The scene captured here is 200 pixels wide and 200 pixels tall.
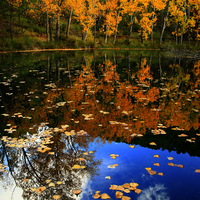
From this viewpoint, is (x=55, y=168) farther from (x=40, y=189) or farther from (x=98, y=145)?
(x=98, y=145)

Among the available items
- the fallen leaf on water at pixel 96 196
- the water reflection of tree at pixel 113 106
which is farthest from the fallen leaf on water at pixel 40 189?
the water reflection of tree at pixel 113 106

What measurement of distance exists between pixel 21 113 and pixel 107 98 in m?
3.05

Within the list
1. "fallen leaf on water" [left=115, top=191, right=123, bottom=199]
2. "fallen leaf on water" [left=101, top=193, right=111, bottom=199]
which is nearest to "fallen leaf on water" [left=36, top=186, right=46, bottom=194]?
"fallen leaf on water" [left=101, top=193, right=111, bottom=199]

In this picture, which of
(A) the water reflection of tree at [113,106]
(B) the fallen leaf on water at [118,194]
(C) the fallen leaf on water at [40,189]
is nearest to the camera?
(B) the fallen leaf on water at [118,194]

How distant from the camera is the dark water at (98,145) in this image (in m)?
2.93

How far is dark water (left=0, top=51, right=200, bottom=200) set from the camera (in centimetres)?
293

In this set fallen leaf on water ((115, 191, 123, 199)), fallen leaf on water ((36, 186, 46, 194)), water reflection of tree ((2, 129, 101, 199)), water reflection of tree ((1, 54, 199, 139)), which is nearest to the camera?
fallen leaf on water ((115, 191, 123, 199))

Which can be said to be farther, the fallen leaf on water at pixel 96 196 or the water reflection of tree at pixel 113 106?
the water reflection of tree at pixel 113 106

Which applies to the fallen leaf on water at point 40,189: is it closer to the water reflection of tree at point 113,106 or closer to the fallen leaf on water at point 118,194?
the fallen leaf on water at point 118,194

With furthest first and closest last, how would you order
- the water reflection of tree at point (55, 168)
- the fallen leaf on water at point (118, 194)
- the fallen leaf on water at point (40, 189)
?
the water reflection of tree at point (55, 168)
the fallen leaf on water at point (40, 189)
the fallen leaf on water at point (118, 194)

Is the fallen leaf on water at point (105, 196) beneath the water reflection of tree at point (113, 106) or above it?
beneath

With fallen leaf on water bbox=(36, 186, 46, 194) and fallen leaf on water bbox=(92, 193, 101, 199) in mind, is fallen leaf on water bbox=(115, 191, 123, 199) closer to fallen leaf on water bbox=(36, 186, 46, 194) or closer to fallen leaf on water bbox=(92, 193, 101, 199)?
fallen leaf on water bbox=(92, 193, 101, 199)

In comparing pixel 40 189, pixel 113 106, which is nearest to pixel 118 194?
pixel 40 189

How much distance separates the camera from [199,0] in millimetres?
32781
